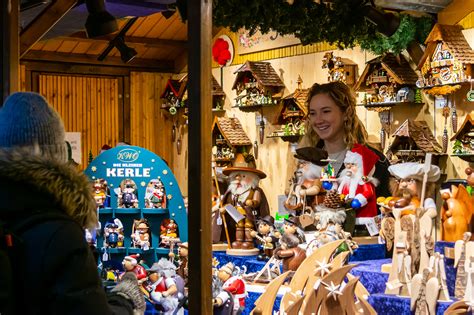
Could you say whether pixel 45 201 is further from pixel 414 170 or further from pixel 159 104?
pixel 159 104

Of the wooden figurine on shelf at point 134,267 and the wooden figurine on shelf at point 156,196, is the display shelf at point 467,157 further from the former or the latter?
the wooden figurine on shelf at point 134,267

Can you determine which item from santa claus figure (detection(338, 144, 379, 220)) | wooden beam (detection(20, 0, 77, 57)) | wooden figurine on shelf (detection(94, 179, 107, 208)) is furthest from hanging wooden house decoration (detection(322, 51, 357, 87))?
wooden figurine on shelf (detection(94, 179, 107, 208))

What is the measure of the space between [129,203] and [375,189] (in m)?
1.81

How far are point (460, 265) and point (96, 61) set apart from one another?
659cm

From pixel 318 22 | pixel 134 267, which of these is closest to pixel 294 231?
pixel 134 267

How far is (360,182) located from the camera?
554 cm

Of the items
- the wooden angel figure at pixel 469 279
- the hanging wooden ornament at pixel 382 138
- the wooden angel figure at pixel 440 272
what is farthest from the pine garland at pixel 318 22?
the wooden angel figure at pixel 469 279

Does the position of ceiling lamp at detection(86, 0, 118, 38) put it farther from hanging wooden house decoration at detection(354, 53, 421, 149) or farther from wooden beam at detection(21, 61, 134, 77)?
wooden beam at detection(21, 61, 134, 77)

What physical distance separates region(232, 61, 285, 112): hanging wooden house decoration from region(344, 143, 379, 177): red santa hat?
8.51 ft

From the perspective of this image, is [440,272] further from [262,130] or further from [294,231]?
[262,130]

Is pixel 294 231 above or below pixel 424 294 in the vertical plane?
above

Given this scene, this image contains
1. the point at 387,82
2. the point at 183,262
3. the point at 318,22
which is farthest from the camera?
the point at 387,82

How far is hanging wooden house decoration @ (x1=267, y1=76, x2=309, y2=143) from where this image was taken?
25.2 ft

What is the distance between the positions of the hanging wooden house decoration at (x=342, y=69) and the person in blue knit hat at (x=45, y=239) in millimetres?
5496
